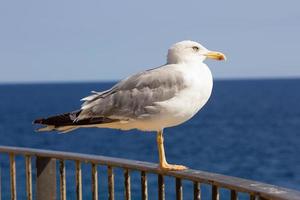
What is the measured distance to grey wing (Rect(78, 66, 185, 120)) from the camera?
4.18m

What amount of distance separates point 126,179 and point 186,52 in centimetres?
73

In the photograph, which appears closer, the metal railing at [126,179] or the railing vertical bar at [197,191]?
the metal railing at [126,179]

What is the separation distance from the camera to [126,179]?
392cm

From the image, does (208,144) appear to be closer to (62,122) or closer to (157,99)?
(157,99)

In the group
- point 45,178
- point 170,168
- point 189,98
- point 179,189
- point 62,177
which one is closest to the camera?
point 179,189

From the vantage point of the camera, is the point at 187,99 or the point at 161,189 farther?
the point at 187,99

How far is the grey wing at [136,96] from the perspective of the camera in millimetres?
4180

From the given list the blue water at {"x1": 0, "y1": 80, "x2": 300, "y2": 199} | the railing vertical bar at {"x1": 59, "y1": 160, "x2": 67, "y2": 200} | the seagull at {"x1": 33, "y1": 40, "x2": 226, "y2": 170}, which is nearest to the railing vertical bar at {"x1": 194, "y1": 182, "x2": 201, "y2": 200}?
the seagull at {"x1": 33, "y1": 40, "x2": 226, "y2": 170}

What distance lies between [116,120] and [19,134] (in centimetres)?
4654

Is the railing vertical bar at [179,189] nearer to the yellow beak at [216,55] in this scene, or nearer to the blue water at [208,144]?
the yellow beak at [216,55]

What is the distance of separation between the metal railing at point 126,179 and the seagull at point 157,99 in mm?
144

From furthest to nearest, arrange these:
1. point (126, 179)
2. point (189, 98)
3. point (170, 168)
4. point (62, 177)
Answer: point (62, 177)
point (189, 98)
point (126, 179)
point (170, 168)

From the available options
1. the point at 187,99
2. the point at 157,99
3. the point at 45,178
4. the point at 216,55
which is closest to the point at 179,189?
the point at 187,99

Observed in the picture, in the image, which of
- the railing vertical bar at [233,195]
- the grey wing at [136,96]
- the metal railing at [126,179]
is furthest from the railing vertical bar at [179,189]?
the grey wing at [136,96]
